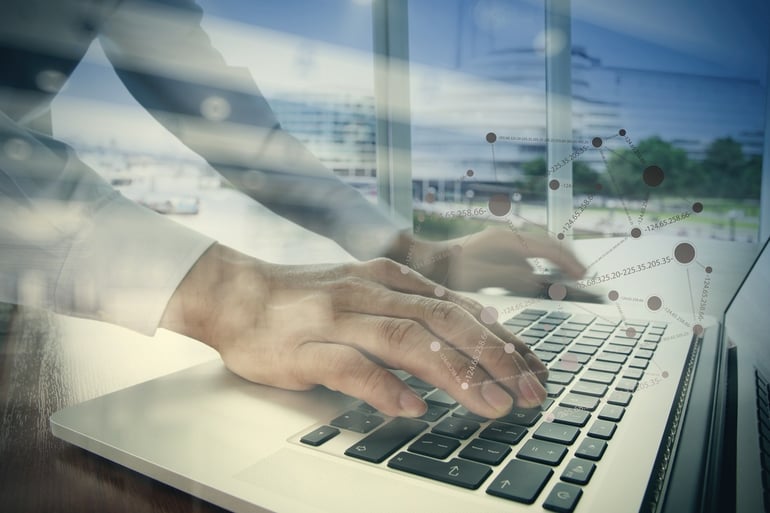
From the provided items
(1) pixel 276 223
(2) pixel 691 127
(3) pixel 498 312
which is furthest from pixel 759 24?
(1) pixel 276 223

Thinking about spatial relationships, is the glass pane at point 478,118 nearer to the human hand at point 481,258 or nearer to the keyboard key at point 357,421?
the human hand at point 481,258

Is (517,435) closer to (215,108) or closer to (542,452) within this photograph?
(542,452)

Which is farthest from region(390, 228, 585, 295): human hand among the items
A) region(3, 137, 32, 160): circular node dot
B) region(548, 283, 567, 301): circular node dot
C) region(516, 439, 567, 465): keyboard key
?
region(3, 137, 32, 160): circular node dot

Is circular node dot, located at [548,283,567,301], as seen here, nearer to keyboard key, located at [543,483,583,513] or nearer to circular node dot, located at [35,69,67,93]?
keyboard key, located at [543,483,583,513]

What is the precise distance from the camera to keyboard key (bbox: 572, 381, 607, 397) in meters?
0.25

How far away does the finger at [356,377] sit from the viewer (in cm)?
23

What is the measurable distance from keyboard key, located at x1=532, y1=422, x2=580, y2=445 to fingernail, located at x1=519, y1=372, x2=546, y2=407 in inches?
0.7

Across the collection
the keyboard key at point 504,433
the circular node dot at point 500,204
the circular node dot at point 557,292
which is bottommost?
the keyboard key at point 504,433

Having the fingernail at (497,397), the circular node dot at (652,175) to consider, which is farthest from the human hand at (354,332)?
the circular node dot at (652,175)

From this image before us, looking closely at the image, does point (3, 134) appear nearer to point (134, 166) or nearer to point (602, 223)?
point (134, 166)

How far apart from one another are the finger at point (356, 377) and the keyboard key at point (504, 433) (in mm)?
32

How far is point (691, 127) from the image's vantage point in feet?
0.78

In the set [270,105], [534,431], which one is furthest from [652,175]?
[270,105]

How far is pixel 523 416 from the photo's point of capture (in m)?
0.23
